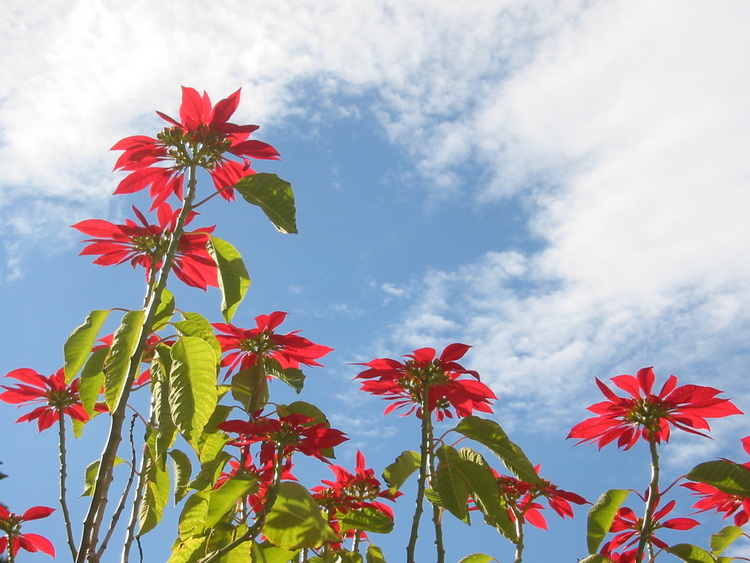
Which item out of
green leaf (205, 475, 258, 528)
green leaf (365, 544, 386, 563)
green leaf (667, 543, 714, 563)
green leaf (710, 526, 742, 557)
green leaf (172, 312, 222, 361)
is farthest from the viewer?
green leaf (710, 526, 742, 557)

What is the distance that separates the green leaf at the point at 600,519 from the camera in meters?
2.00

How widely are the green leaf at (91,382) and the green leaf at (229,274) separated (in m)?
0.33

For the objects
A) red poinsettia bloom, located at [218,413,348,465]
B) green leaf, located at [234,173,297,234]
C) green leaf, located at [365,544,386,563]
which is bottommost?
green leaf, located at [365,544,386,563]

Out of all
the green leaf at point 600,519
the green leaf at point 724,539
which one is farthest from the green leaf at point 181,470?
the green leaf at point 724,539

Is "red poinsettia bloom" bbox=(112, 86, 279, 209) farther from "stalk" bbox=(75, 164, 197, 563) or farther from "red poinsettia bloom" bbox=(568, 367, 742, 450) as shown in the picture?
"red poinsettia bloom" bbox=(568, 367, 742, 450)

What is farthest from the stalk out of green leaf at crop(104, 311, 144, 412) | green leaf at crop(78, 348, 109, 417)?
green leaf at crop(78, 348, 109, 417)

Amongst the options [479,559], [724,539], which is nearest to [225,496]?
[479,559]

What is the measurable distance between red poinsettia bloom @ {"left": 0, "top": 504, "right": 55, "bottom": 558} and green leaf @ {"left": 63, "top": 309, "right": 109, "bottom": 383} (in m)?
1.08

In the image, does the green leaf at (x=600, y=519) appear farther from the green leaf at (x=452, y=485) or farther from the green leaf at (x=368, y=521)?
the green leaf at (x=368, y=521)

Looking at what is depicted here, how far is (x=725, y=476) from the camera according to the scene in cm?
185

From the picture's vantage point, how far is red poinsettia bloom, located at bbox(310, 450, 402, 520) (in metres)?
2.21

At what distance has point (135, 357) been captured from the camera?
1562 millimetres

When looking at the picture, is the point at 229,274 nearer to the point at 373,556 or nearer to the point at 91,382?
the point at 91,382

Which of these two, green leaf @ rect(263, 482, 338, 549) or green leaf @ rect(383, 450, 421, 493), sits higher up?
green leaf @ rect(383, 450, 421, 493)
